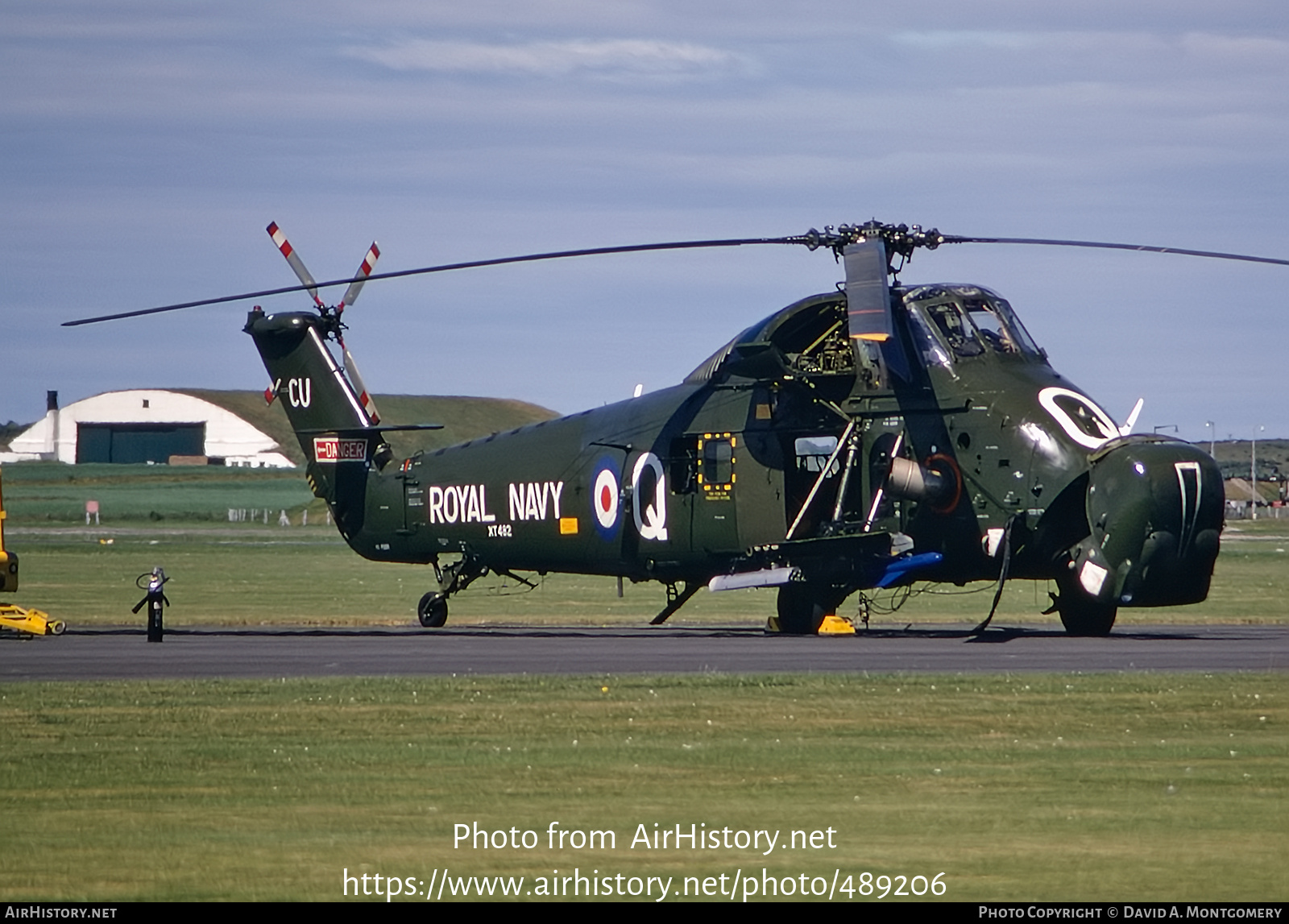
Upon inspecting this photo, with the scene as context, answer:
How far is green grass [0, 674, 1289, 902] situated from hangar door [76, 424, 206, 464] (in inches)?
5745

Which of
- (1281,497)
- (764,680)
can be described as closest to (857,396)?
(764,680)

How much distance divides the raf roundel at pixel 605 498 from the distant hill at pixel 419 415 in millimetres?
114371

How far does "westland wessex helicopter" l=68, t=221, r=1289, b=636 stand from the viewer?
84.5ft

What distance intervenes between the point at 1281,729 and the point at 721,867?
8058 millimetres

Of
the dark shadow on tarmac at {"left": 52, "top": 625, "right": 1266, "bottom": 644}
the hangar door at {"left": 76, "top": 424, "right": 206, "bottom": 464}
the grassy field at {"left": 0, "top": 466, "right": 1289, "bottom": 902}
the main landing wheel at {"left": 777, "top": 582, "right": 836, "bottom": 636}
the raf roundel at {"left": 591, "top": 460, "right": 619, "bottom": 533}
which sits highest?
the raf roundel at {"left": 591, "top": 460, "right": 619, "bottom": 533}

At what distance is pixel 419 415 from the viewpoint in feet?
558

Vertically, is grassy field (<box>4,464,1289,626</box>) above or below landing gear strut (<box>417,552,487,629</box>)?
below

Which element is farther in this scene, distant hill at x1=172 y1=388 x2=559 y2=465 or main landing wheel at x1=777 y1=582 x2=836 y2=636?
distant hill at x1=172 y1=388 x2=559 y2=465

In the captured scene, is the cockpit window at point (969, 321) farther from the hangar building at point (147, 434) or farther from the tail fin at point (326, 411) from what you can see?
the hangar building at point (147, 434)

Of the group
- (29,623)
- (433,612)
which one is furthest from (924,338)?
(29,623)

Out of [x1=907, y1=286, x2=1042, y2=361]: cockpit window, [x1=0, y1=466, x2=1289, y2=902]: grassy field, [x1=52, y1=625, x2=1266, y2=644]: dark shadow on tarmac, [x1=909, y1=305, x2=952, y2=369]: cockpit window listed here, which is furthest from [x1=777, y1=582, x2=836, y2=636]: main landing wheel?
[x1=0, y1=466, x2=1289, y2=902]: grassy field

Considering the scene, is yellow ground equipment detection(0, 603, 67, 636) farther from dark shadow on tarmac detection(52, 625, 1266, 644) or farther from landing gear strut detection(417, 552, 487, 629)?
landing gear strut detection(417, 552, 487, 629)

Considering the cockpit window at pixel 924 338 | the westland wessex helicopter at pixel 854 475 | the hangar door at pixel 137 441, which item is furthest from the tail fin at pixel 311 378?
the hangar door at pixel 137 441

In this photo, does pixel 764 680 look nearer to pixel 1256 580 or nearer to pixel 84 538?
pixel 1256 580
